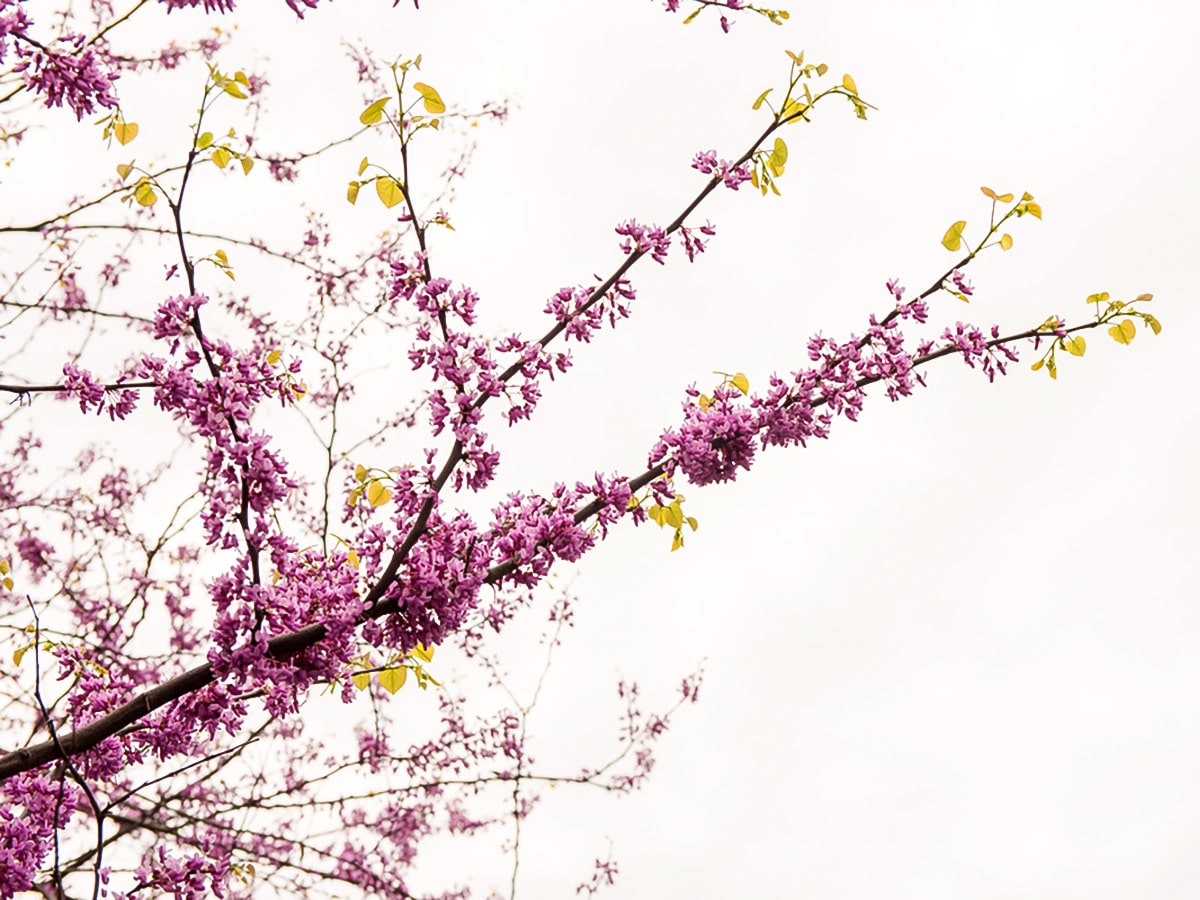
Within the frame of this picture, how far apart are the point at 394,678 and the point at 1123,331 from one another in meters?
3.00

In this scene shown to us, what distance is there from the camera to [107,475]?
7.20 m

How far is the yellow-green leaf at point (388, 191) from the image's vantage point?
10.8 feet

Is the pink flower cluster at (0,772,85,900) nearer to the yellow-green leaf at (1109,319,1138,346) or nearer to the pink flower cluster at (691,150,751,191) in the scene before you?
the pink flower cluster at (691,150,751,191)

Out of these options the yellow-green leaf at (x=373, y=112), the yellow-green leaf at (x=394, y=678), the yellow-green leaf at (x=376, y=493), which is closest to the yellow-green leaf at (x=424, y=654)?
the yellow-green leaf at (x=394, y=678)

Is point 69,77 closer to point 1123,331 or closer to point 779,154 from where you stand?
point 779,154

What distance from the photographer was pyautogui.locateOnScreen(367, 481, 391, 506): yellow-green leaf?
3377mm

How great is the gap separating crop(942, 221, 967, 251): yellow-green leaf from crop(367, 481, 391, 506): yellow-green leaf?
7.36 ft

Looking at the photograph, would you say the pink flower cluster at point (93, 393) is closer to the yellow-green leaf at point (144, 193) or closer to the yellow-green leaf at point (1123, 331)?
the yellow-green leaf at point (144, 193)

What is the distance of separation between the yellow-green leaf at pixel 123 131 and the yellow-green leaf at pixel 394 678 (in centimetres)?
207

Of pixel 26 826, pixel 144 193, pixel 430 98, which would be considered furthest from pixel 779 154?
pixel 26 826

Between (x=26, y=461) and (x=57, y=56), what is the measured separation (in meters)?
5.30

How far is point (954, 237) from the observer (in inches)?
143

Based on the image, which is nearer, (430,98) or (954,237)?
(430,98)

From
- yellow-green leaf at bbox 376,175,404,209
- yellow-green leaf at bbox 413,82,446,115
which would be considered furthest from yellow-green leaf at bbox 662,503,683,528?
yellow-green leaf at bbox 413,82,446,115
